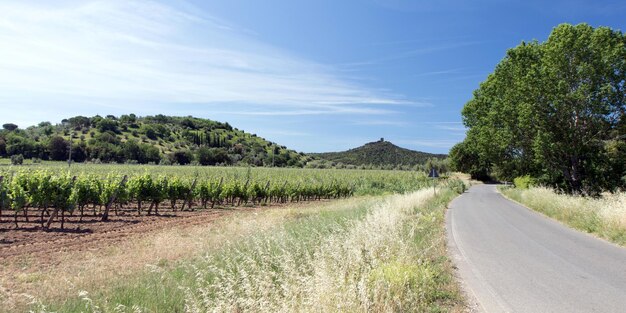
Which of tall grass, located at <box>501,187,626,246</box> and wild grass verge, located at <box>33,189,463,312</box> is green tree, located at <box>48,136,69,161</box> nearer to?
wild grass verge, located at <box>33,189,463,312</box>

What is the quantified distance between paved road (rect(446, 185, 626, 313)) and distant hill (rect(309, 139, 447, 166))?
362 feet

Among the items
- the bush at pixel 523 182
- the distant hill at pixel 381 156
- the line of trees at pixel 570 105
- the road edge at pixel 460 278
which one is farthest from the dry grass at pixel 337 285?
the distant hill at pixel 381 156

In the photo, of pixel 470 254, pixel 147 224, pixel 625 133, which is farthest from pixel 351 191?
pixel 470 254

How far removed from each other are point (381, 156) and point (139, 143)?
257ft

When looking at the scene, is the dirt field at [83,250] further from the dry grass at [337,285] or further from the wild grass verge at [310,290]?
the dry grass at [337,285]

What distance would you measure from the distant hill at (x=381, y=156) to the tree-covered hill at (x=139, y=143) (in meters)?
18.4

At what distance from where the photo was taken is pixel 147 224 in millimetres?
19469

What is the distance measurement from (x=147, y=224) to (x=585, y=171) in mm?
29697

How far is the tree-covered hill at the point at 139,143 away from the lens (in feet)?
257

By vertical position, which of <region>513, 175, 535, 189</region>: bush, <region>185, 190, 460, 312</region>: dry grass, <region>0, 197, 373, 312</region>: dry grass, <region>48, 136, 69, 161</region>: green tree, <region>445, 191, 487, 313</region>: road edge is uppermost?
<region>48, 136, 69, 161</region>: green tree

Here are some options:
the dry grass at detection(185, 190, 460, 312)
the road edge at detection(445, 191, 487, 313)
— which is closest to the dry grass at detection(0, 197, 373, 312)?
the dry grass at detection(185, 190, 460, 312)

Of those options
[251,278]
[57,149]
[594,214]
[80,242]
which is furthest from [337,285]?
[57,149]

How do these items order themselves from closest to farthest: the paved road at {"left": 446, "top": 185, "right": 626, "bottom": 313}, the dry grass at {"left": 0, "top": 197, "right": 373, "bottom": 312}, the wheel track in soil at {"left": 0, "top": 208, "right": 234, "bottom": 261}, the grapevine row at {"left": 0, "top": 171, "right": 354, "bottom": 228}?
the paved road at {"left": 446, "top": 185, "right": 626, "bottom": 313} → the dry grass at {"left": 0, "top": 197, "right": 373, "bottom": 312} → the wheel track in soil at {"left": 0, "top": 208, "right": 234, "bottom": 261} → the grapevine row at {"left": 0, "top": 171, "right": 354, "bottom": 228}

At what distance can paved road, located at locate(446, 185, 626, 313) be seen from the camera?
6340 millimetres
